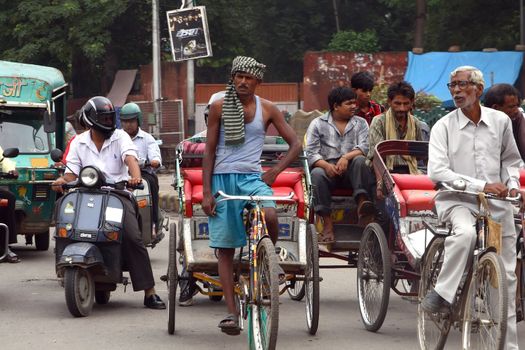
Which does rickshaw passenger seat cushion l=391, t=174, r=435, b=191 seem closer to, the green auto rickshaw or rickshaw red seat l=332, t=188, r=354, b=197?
rickshaw red seat l=332, t=188, r=354, b=197

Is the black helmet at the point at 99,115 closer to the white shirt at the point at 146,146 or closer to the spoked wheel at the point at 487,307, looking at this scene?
the white shirt at the point at 146,146

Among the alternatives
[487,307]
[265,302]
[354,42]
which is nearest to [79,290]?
[265,302]

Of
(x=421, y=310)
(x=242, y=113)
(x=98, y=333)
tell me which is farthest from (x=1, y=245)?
(x=421, y=310)

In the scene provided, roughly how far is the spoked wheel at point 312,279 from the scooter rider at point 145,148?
14.0 feet

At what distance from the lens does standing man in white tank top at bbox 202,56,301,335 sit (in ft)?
25.4

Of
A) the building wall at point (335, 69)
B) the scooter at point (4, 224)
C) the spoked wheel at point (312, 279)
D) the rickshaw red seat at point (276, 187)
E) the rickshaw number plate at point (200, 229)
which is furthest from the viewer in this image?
the building wall at point (335, 69)

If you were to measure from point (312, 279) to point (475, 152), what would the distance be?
1711mm

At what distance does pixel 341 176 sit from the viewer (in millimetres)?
10000

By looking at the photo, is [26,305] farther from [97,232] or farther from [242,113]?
[242,113]

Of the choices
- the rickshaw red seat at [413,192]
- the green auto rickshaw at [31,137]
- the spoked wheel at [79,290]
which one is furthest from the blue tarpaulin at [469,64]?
the spoked wheel at [79,290]

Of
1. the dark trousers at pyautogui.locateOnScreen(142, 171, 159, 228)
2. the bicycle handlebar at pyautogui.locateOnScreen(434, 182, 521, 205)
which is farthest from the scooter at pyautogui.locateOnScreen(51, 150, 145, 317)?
the bicycle handlebar at pyautogui.locateOnScreen(434, 182, 521, 205)

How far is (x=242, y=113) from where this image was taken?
7.79m

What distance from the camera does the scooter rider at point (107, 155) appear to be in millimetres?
9680

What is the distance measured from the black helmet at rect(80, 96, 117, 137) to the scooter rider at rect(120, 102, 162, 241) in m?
2.78
